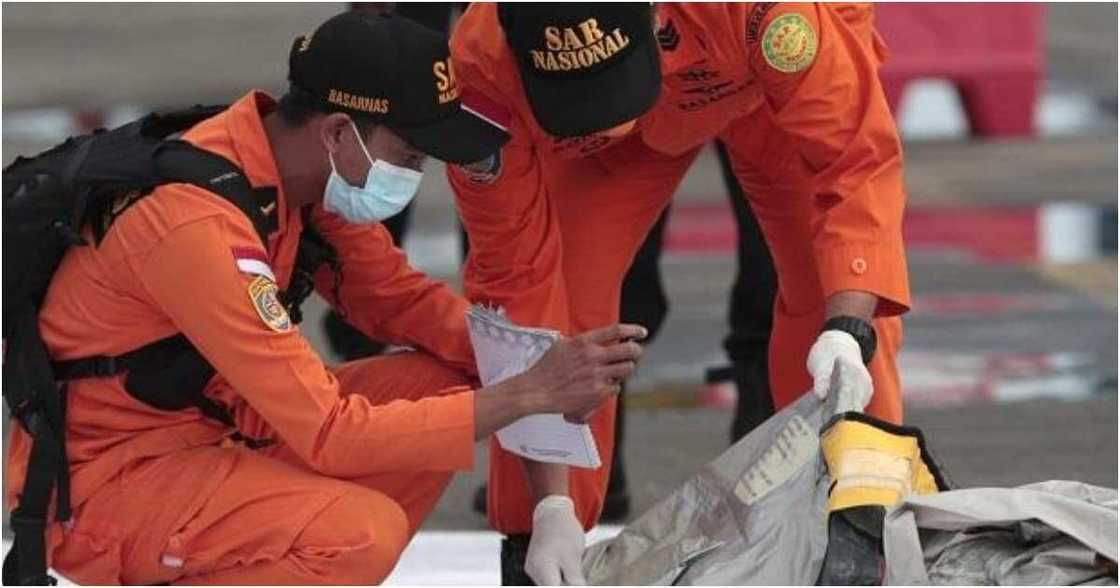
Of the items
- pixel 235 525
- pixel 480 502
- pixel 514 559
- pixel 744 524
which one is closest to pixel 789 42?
pixel 744 524

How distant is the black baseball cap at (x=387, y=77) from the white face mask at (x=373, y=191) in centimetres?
5

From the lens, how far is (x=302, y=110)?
3508 millimetres

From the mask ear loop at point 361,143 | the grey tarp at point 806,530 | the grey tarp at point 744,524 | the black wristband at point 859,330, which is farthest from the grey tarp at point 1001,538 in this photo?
the mask ear loop at point 361,143

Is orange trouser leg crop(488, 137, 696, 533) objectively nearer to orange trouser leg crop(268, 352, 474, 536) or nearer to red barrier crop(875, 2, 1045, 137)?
orange trouser leg crop(268, 352, 474, 536)

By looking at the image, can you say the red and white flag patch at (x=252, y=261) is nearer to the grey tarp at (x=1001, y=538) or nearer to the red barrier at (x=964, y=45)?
the grey tarp at (x=1001, y=538)

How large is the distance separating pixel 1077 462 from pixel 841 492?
2.01 m

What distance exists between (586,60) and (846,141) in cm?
51

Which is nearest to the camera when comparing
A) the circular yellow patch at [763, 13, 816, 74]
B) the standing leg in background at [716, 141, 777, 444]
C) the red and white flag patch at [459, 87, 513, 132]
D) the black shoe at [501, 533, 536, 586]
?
the circular yellow patch at [763, 13, 816, 74]

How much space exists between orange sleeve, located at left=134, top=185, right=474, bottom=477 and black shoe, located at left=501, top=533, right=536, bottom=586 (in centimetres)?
52

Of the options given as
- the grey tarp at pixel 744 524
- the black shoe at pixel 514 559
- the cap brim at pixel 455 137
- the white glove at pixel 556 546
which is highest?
the cap brim at pixel 455 137

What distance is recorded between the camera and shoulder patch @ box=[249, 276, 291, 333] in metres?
3.32

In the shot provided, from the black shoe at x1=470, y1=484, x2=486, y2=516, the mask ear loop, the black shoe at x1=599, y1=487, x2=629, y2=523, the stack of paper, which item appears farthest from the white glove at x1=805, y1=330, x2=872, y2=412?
the black shoe at x1=470, y1=484, x2=486, y2=516

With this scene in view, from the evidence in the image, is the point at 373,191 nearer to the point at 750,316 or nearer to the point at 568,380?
the point at 568,380

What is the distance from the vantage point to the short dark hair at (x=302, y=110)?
3453 mm
